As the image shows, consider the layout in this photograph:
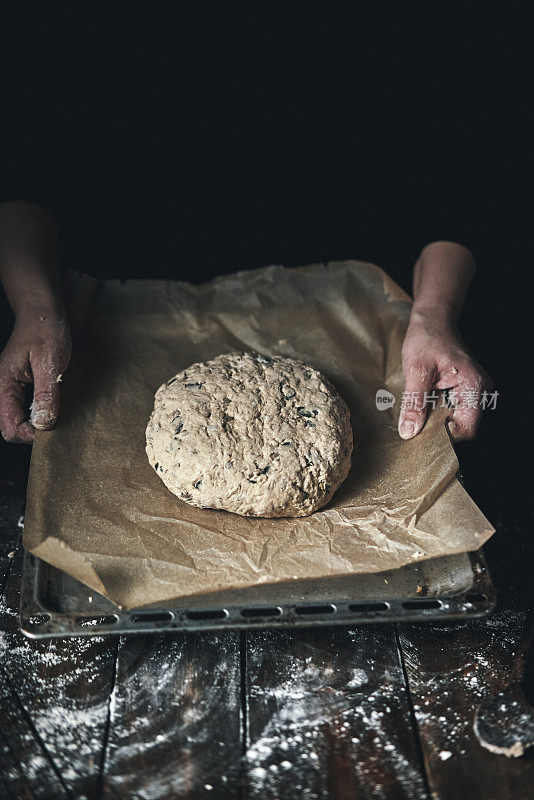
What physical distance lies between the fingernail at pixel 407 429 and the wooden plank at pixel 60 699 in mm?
848

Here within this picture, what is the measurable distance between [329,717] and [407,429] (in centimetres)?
70

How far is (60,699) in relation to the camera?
132cm

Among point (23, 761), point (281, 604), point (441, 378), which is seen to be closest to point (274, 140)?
point (441, 378)

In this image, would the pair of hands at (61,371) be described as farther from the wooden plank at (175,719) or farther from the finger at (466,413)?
the wooden plank at (175,719)

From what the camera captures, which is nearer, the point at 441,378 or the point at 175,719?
the point at 175,719

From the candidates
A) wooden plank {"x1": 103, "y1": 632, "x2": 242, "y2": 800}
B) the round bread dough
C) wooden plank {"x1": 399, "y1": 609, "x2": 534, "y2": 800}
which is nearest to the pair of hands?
the round bread dough

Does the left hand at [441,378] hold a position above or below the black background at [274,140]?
below

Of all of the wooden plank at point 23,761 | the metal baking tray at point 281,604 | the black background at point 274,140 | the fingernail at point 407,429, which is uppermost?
the black background at point 274,140

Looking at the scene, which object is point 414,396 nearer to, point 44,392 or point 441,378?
point 441,378

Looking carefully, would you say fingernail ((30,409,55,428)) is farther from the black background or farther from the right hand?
the black background

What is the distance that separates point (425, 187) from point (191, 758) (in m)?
1.59

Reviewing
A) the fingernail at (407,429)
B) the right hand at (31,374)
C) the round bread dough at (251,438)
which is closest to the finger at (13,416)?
the right hand at (31,374)

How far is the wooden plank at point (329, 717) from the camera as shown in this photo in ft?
3.93

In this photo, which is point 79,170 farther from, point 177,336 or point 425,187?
point 425,187
